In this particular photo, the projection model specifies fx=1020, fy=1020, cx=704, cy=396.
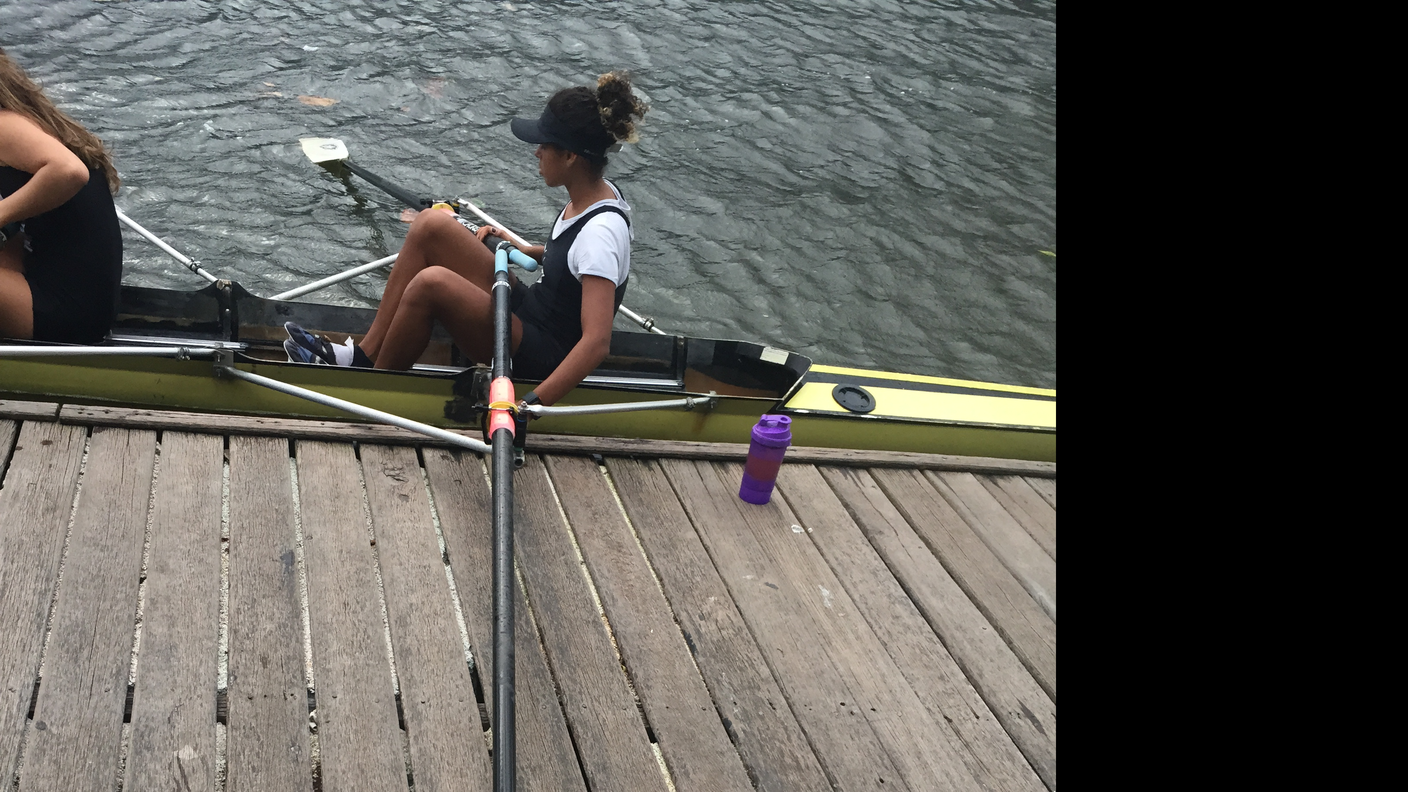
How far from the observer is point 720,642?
125 inches

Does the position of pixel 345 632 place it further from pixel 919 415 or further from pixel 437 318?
pixel 919 415

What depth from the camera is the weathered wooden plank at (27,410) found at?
3418 mm

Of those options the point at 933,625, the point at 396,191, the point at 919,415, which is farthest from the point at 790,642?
the point at 396,191

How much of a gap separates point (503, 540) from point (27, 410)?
1.82 m

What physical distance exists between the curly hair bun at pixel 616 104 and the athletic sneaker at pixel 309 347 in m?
1.55

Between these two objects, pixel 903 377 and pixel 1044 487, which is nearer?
pixel 1044 487

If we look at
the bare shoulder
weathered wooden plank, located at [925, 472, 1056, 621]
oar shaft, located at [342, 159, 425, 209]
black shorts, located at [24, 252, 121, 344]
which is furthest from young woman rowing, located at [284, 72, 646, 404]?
weathered wooden plank, located at [925, 472, 1056, 621]

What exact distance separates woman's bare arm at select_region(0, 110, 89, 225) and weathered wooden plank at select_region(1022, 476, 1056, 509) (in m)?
4.05

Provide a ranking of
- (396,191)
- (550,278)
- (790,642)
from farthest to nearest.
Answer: (396,191) → (550,278) → (790,642)

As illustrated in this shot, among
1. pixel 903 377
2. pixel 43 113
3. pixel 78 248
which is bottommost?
pixel 903 377

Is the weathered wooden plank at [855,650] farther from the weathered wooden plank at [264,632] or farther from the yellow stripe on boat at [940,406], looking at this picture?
the weathered wooden plank at [264,632]

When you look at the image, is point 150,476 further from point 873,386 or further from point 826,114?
point 826,114

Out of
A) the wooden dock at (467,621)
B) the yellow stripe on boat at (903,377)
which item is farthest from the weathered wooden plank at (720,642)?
the yellow stripe on boat at (903,377)
